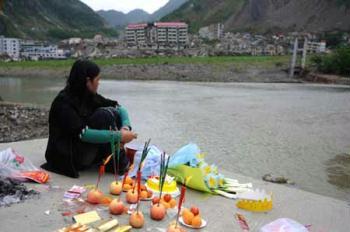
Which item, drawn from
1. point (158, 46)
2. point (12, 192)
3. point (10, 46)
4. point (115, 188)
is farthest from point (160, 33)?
point (12, 192)

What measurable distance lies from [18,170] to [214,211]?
187cm

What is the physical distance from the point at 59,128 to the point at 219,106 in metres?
12.3

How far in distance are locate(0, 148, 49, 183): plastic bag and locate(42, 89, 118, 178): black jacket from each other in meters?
0.20

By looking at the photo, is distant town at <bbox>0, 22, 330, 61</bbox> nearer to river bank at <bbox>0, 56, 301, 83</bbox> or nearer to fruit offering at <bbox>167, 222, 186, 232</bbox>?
river bank at <bbox>0, 56, 301, 83</bbox>

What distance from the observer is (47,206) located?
331cm

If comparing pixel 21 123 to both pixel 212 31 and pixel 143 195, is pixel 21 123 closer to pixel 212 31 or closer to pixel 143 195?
pixel 143 195

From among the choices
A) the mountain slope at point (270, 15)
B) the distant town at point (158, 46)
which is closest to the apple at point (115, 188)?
the distant town at point (158, 46)

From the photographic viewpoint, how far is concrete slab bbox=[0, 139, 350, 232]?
304 cm

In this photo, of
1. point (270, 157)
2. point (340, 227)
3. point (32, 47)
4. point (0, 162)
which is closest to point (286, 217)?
point (340, 227)

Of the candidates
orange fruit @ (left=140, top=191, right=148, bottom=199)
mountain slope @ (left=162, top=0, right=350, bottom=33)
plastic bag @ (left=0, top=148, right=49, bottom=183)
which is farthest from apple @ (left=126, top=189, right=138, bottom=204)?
mountain slope @ (left=162, top=0, right=350, bottom=33)

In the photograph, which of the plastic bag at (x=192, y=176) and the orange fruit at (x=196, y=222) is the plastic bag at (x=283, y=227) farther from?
the plastic bag at (x=192, y=176)

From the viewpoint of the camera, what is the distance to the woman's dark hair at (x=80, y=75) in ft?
12.4

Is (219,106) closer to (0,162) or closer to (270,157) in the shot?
(270,157)

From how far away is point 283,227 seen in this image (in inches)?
120
